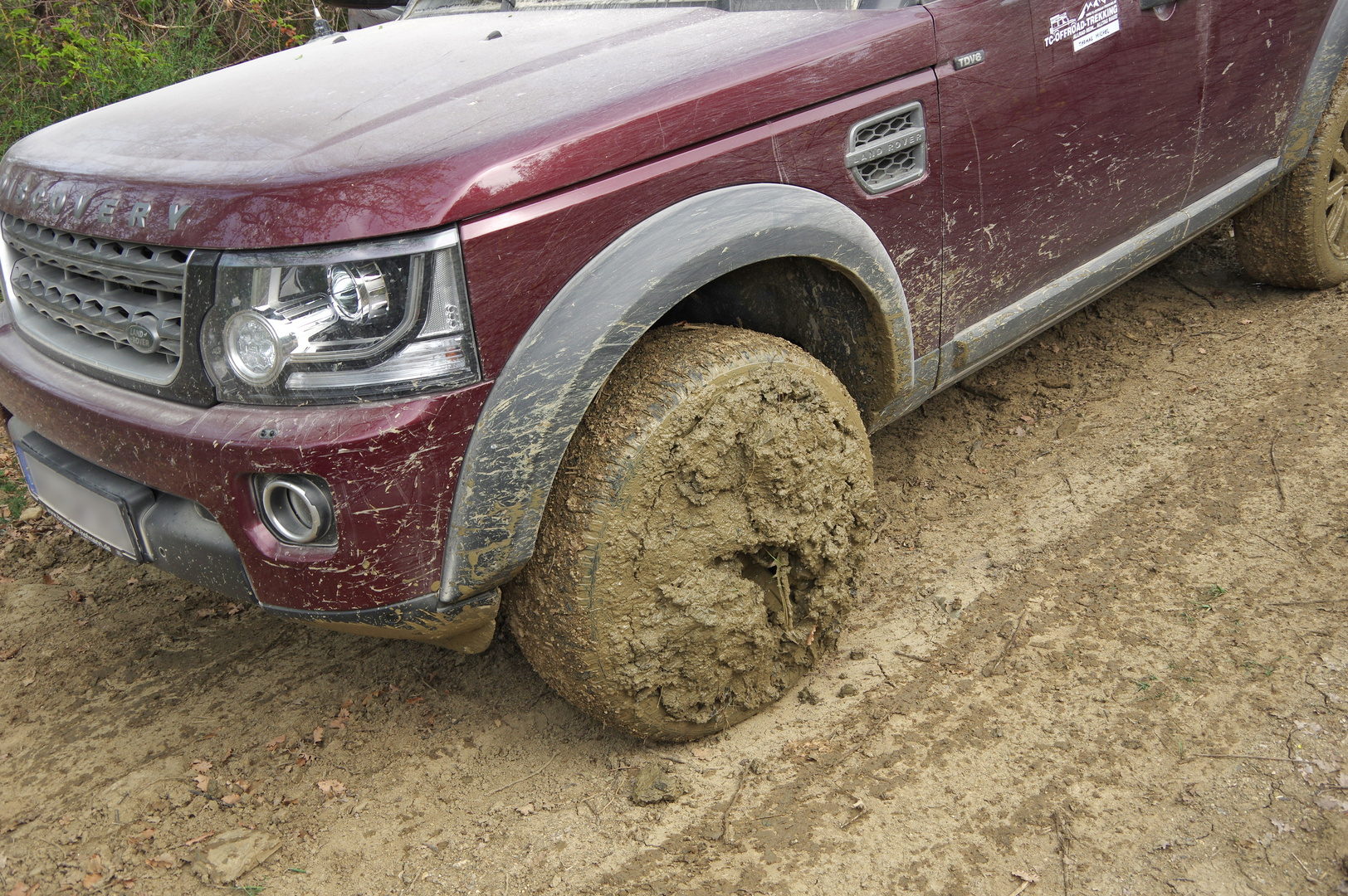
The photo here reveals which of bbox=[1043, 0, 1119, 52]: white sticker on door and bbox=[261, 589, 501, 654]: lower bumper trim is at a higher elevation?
bbox=[1043, 0, 1119, 52]: white sticker on door

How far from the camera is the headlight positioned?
154cm

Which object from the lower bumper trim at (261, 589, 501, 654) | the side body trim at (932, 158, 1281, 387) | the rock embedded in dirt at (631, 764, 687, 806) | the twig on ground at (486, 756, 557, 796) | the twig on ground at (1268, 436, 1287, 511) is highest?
the lower bumper trim at (261, 589, 501, 654)

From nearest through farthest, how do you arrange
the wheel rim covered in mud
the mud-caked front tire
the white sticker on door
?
the mud-caked front tire, the white sticker on door, the wheel rim covered in mud

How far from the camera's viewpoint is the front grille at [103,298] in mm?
1697

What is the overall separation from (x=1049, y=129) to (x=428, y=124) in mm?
1463

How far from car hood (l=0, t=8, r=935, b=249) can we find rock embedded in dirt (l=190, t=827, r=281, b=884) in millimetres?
1247

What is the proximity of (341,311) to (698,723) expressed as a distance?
1180 mm

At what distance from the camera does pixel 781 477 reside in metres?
2.05

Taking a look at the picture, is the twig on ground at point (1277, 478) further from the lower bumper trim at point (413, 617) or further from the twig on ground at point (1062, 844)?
the lower bumper trim at point (413, 617)

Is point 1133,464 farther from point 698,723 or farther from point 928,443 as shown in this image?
point 698,723

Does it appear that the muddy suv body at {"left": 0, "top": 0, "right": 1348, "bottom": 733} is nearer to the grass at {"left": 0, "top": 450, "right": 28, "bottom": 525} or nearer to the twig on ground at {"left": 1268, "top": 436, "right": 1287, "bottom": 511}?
the twig on ground at {"left": 1268, "top": 436, "right": 1287, "bottom": 511}

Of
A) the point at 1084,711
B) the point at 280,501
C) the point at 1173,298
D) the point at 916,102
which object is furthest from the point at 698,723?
the point at 1173,298

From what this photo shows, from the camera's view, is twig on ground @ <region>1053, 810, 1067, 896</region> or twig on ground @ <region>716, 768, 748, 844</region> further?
twig on ground @ <region>716, 768, 748, 844</region>

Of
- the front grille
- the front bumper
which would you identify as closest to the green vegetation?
the front grille
